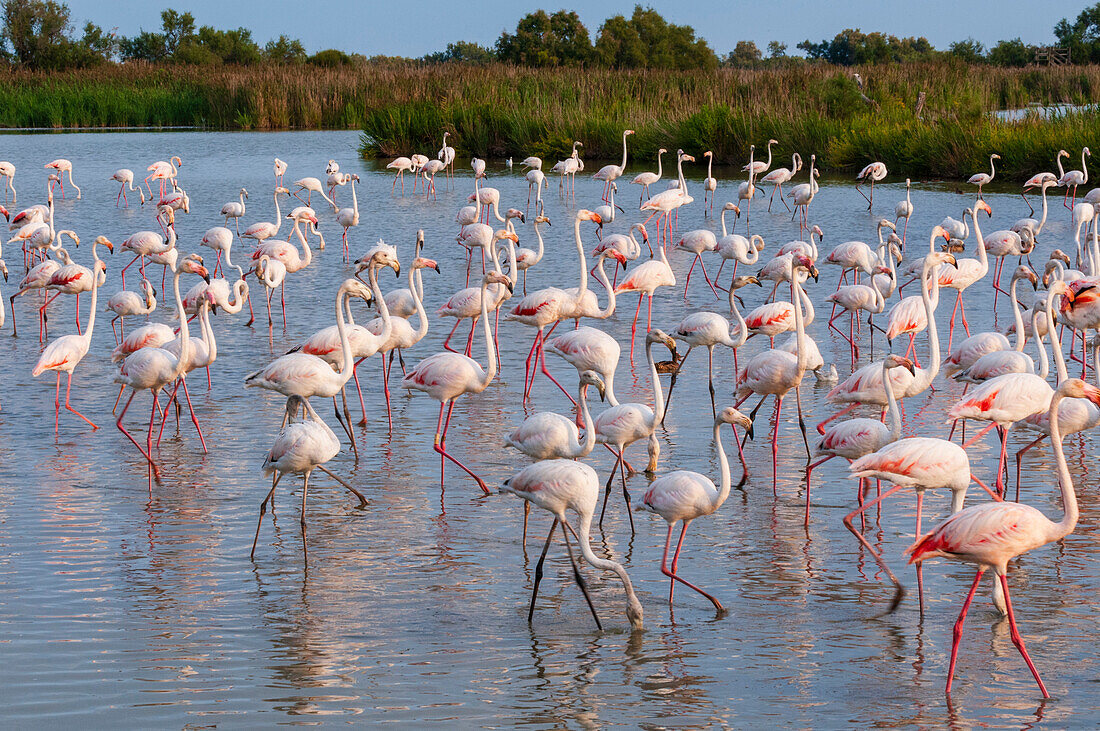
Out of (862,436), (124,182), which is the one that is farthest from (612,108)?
(862,436)

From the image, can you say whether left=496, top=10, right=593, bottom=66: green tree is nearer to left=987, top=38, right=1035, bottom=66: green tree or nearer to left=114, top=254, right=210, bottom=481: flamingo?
left=987, top=38, right=1035, bottom=66: green tree

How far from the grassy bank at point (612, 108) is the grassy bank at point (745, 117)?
0.04 metres

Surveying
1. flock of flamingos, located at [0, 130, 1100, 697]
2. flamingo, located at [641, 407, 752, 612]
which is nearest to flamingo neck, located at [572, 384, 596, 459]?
flock of flamingos, located at [0, 130, 1100, 697]

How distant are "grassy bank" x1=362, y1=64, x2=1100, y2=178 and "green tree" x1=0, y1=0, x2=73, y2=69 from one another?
31.6m

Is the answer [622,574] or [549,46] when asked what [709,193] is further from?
[549,46]

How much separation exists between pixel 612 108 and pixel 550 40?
92.2 ft

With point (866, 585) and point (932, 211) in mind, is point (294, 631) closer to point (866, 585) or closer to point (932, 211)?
point (866, 585)

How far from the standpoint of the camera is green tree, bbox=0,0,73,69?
59.5 meters

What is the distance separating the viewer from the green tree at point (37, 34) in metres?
59.5

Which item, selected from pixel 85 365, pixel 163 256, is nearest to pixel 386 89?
pixel 163 256

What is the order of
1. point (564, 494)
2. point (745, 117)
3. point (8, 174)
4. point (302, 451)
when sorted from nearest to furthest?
point (564, 494) → point (302, 451) → point (8, 174) → point (745, 117)

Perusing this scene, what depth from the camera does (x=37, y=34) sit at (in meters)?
60.7

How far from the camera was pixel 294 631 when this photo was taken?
4.97 metres

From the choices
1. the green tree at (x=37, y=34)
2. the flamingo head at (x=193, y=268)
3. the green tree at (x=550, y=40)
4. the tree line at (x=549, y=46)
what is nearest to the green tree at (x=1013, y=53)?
the tree line at (x=549, y=46)
